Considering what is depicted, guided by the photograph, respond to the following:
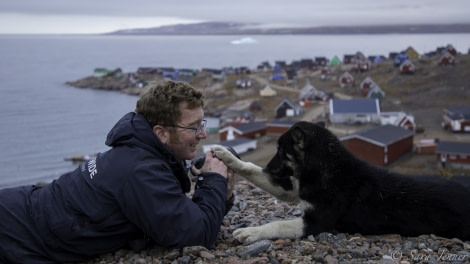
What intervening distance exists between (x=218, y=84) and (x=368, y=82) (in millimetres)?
31397

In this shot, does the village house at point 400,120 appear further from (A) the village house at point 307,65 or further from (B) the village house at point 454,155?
(A) the village house at point 307,65

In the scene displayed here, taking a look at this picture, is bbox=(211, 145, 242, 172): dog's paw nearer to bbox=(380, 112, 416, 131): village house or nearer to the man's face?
the man's face

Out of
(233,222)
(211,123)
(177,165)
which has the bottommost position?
(211,123)

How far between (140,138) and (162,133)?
21 cm

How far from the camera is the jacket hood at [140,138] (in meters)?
4.51

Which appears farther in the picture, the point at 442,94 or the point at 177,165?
the point at 442,94

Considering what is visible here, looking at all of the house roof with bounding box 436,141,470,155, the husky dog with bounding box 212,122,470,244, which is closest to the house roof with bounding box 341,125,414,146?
the house roof with bounding box 436,141,470,155

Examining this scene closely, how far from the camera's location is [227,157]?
5922 millimetres

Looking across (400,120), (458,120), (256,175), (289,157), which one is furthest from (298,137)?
(400,120)

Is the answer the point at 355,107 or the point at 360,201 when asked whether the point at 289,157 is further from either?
the point at 355,107

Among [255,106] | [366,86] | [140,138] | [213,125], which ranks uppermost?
[140,138]

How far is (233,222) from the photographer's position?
6.44 meters

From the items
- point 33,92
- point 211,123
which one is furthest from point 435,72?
point 33,92

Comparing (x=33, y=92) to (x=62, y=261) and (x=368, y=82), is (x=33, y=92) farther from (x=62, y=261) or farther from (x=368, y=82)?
(x=62, y=261)
